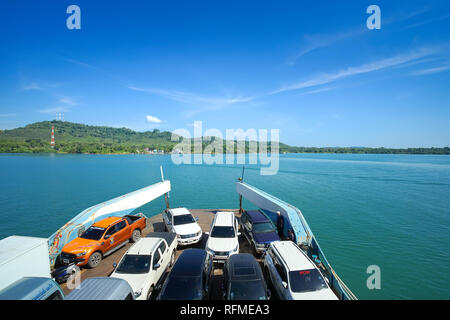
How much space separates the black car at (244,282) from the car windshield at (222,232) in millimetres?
3162

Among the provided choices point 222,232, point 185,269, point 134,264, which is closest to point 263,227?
point 222,232

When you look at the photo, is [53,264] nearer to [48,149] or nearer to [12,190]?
[12,190]

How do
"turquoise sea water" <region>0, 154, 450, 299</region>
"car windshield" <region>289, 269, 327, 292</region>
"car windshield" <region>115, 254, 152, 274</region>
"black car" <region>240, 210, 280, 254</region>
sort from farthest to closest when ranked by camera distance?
"turquoise sea water" <region>0, 154, 450, 299</region>, "black car" <region>240, 210, 280, 254</region>, "car windshield" <region>115, 254, 152, 274</region>, "car windshield" <region>289, 269, 327, 292</region>

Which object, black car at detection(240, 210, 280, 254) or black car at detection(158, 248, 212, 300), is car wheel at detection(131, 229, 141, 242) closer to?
black car at detection(158, 248, 212, 300)

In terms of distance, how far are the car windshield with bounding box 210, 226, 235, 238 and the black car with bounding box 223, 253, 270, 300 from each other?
316 centimetres

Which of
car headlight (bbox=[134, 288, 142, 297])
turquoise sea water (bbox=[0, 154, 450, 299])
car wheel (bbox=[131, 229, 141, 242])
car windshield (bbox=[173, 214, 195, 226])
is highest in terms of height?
car windshield (bbox=[173, 214, 195, 226])

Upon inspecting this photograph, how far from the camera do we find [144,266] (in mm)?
6887

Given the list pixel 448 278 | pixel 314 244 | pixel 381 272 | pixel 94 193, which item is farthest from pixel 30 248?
pixel 94 193

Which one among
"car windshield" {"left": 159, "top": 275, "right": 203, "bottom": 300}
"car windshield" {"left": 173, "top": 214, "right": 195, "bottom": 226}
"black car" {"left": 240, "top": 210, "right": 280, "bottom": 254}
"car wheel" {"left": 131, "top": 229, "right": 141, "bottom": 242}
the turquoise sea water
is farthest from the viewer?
the turquoise sea water

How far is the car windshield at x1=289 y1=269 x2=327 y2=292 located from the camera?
5.96 m

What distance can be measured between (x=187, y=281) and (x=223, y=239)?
3.91 meters

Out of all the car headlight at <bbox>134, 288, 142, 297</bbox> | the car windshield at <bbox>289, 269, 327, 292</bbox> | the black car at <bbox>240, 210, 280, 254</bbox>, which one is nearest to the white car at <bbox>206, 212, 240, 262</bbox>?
the black car at <bbox>240, 210, 280, 254</bbox>

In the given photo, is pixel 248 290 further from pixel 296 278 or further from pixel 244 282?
pixel 296 278
